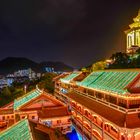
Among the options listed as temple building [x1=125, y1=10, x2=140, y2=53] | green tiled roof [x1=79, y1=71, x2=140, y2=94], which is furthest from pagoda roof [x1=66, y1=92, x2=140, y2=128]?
temple building [x1=125, y1=10, x2=140, y2=53]

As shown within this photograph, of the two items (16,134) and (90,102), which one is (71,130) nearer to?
(90,102)

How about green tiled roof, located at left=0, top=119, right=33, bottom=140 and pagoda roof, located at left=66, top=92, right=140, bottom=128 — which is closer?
green tiled roof, located at left=0, top=119, right=33, bottom=140

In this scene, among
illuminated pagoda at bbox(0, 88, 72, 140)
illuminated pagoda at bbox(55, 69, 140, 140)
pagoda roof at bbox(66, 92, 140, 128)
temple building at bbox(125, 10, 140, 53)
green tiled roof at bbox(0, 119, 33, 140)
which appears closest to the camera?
green tiled roof at bbox(0, 119, 33, 140)

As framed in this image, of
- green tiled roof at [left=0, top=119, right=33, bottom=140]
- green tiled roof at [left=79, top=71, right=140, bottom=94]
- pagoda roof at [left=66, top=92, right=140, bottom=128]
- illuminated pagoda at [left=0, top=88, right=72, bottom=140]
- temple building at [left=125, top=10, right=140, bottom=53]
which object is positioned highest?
temple building at [left=125, top=10, right=140, bottom=53]

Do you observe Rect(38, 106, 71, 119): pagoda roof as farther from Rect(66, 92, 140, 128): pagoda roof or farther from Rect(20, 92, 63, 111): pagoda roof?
Rect(66, 92, 140, 128): pagoda roof

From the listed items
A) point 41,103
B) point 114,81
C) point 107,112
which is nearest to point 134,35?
point 41,103

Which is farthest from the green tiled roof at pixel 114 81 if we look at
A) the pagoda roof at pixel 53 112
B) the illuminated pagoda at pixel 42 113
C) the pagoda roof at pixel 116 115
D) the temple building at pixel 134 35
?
the temple building at pixel 134 35

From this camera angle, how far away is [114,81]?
53.8 feet

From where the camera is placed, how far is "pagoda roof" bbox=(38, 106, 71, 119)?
75.6 feet

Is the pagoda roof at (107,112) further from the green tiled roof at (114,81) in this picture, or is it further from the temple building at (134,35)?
the temple building at (134,35)

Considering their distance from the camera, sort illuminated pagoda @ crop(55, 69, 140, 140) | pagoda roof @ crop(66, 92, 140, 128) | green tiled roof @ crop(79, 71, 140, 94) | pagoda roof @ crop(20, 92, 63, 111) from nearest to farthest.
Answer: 1. pagoda roof @ crop(66, 92, 140, 128)
2. illuminated pagoda @ crop(55, 69, 140, 140)
3. green tiled roof @ crop(79, 71, 140, 94)
4. pagoda roof @ crop(20, 92, 63, 111)

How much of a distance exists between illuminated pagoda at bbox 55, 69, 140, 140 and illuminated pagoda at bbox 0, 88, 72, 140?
1904mm

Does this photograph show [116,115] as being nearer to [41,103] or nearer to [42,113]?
[42,113]

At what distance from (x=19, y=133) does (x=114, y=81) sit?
810 centimetres
